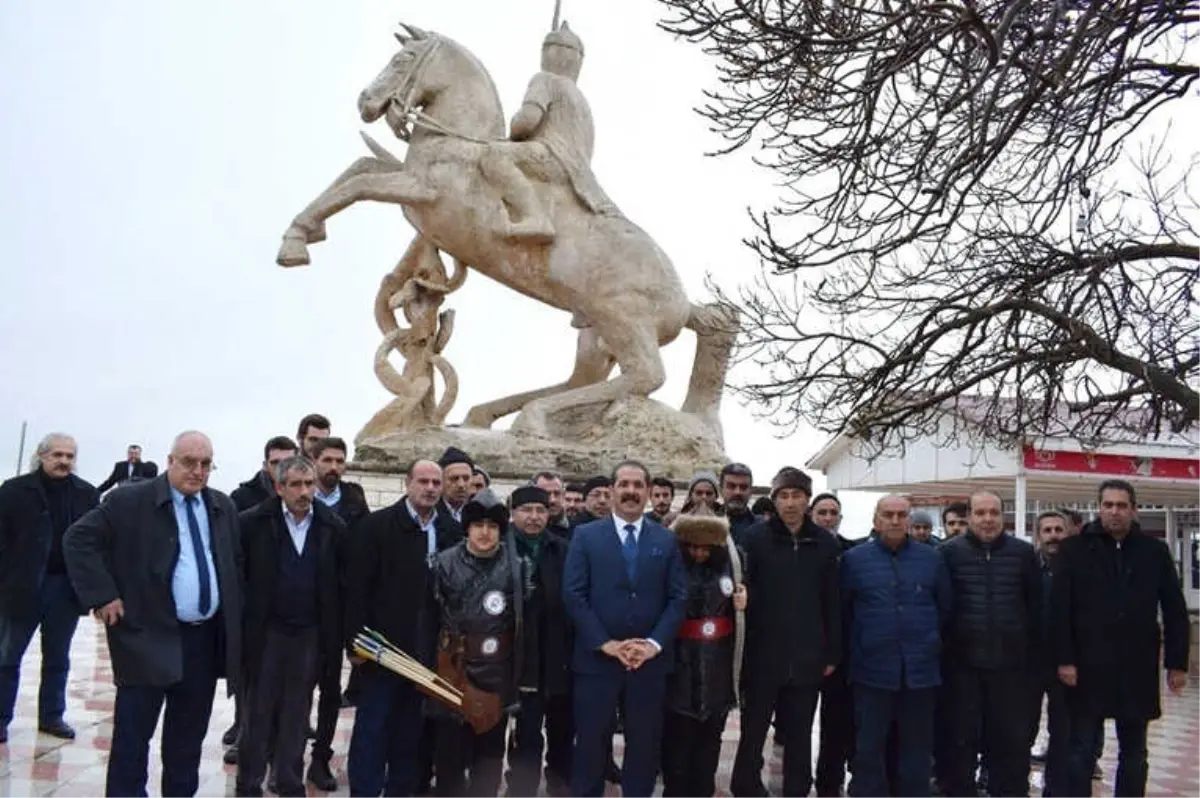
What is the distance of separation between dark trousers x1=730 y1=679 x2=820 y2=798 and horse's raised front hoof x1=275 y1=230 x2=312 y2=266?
599cm

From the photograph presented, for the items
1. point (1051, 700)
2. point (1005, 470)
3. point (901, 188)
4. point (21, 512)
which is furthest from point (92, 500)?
point (1005, 470)

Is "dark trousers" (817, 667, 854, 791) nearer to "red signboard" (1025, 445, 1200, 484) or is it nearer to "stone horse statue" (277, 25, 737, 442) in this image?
"stone horse statue" (277, 25, 737, 442)

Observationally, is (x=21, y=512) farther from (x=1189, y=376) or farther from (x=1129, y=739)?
(x=1189, y=376)

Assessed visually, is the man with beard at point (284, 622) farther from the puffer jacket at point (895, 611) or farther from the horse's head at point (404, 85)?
the horse's head at point (404, 85)

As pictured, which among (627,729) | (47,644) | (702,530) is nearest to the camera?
(627,729)

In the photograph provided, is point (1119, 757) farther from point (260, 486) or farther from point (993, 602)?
point (260, 486)

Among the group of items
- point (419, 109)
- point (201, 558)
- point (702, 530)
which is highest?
point (419, 109)

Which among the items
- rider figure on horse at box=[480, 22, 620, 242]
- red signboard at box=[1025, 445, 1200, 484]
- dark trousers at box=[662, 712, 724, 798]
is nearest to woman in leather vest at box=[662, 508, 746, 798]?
dark trousers at box=[662, 712, 724, 798]

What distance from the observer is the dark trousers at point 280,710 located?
511 centimetres

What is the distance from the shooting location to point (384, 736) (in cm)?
512

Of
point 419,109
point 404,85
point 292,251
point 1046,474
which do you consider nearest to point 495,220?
point 419,109

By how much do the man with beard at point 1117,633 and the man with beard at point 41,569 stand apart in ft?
17.5

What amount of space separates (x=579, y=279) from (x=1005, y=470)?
977cm

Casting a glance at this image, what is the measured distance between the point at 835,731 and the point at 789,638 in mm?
932
